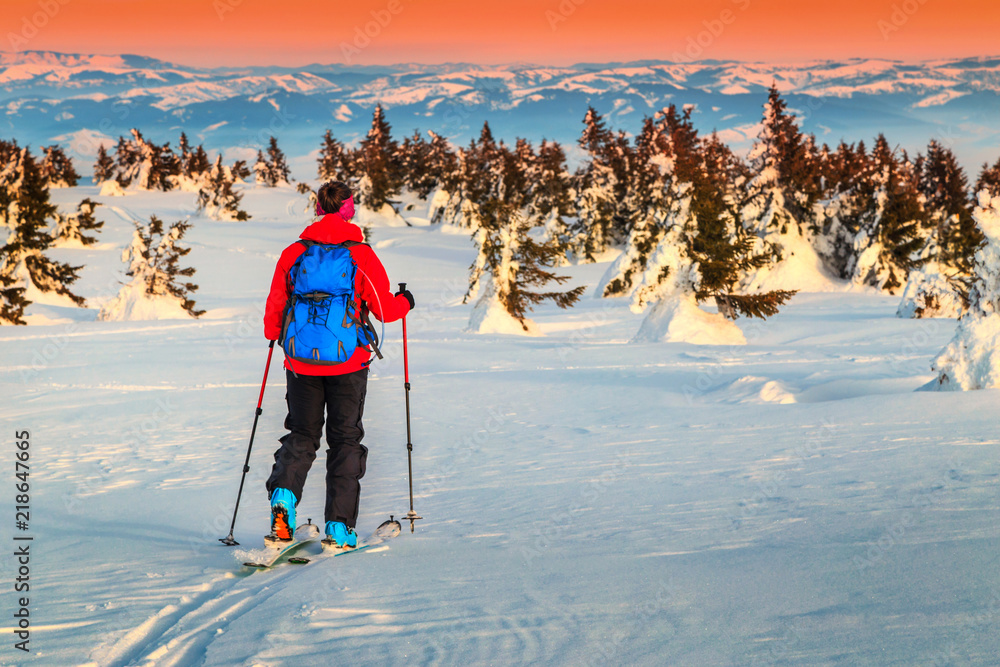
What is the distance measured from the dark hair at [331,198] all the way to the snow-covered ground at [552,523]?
2133 mm

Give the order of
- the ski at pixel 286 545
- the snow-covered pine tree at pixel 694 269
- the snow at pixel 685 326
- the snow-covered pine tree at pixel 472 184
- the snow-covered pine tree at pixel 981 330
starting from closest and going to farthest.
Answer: the ski at pixel 286 545
the snow-covered pine tree at pixel 981 330
the snow at pixel 685 326
the snow-covered pine tree at pixel 694 269
the snow-covered pine tree at pixel 472 184

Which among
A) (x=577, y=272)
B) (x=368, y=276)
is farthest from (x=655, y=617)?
(x=577, y=272)

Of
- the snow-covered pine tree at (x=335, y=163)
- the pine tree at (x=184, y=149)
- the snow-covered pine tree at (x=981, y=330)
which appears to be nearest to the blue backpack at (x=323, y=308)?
the snow-covered pine tree at (x=981, y=330)

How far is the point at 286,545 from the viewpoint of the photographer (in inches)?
178

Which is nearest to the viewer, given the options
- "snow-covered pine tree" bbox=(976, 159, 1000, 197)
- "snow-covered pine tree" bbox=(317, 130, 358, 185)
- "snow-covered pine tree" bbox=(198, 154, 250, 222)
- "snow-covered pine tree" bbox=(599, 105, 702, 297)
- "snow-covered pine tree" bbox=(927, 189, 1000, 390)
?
"snow-covered pine tree" bbox=(927, 189, 1000, 390)

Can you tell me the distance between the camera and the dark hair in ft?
15.1

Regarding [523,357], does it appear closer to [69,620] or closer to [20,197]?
[69,620]

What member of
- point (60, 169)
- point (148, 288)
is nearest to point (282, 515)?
point (148, 288)

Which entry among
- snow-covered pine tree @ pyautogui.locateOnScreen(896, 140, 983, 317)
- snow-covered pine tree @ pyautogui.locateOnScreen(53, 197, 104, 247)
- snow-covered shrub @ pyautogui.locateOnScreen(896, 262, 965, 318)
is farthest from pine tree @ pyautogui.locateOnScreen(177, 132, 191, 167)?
snow-covered shrub @ pyautogui.locateOnScreen(896, 262, 965, 318)

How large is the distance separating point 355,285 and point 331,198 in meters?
0.57

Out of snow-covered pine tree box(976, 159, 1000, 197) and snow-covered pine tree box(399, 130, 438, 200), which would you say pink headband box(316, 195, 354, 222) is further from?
snow-covered pine tree box(399, 130, 438, 200)

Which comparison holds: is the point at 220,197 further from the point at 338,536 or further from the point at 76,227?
the point at 338,536

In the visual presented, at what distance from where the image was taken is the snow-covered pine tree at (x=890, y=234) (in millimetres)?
36719

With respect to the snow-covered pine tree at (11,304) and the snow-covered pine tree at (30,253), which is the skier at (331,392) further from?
the snow-covered pine tree at (30,253)
